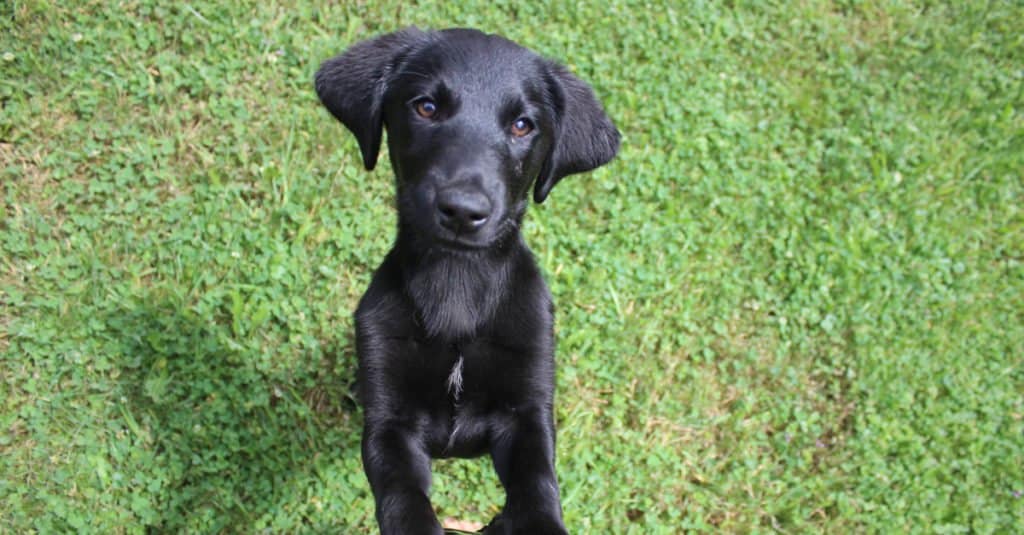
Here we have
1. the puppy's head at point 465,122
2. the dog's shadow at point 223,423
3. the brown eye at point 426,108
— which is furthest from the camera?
the dog's shadow at point 223,423

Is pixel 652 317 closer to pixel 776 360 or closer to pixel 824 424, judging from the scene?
pixel 776 360

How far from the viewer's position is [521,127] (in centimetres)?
274

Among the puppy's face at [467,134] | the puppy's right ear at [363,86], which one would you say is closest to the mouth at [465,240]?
the puppy's face at [467,134]

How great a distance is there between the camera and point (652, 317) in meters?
4.34

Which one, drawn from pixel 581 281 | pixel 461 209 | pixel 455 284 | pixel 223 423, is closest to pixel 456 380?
pixel 455 284

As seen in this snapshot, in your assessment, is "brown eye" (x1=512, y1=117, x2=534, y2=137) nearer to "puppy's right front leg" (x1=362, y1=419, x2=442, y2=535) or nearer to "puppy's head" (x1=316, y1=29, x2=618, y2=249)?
"puppy's head" (x1=316, y1=29, x2=618, y2=249)

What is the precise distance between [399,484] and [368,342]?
1.73ft

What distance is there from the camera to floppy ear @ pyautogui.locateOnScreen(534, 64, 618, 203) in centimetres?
296

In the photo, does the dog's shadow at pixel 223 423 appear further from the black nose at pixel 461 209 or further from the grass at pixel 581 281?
the black nose at pixel 461 209

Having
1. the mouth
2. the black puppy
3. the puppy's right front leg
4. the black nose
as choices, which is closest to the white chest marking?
the black puppy

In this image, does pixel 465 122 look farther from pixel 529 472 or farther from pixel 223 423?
pixel 223 423

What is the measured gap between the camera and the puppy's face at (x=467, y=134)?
95.9 inches

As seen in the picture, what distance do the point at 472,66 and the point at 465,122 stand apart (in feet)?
0.69

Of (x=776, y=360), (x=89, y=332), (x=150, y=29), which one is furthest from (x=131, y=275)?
(x=776, y=360)
